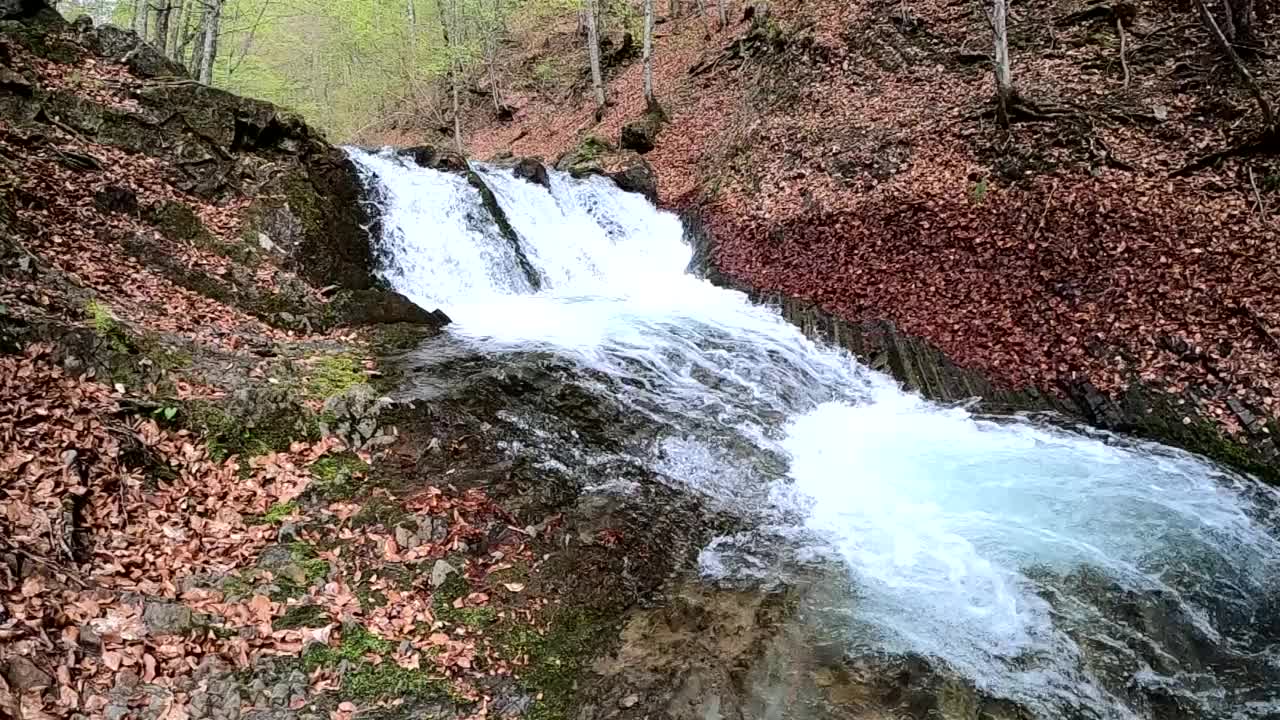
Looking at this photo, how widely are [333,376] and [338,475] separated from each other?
1727 millimetres

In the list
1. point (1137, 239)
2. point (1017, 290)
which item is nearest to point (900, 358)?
point (1017, 290)

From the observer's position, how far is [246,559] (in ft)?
16.3

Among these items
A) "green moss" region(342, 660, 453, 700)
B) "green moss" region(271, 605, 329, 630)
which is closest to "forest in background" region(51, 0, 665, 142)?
"green moss" region(271, 605, 329, 630)

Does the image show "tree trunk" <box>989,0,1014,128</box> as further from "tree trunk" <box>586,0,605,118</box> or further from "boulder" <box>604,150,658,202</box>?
"tree trunk" <box>586,0,605,118</box>

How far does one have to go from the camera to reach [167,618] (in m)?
4.24

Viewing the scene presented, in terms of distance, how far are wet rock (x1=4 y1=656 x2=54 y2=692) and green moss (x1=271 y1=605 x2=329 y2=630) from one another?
1.18 meters

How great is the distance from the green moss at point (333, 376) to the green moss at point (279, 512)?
4.89 ft

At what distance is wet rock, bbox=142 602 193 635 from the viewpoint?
4160 mm

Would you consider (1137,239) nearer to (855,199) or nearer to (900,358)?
(900,358)

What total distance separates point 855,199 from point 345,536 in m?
9.78

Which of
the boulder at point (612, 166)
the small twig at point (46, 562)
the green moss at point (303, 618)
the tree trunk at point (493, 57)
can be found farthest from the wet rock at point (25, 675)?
the tree trunk at point (493, 57)

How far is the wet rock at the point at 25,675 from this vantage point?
3355 millimetres

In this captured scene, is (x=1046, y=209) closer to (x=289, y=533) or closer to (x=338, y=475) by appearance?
(x=338, y=475)

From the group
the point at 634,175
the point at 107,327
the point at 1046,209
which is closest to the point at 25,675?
the point at 107,327
